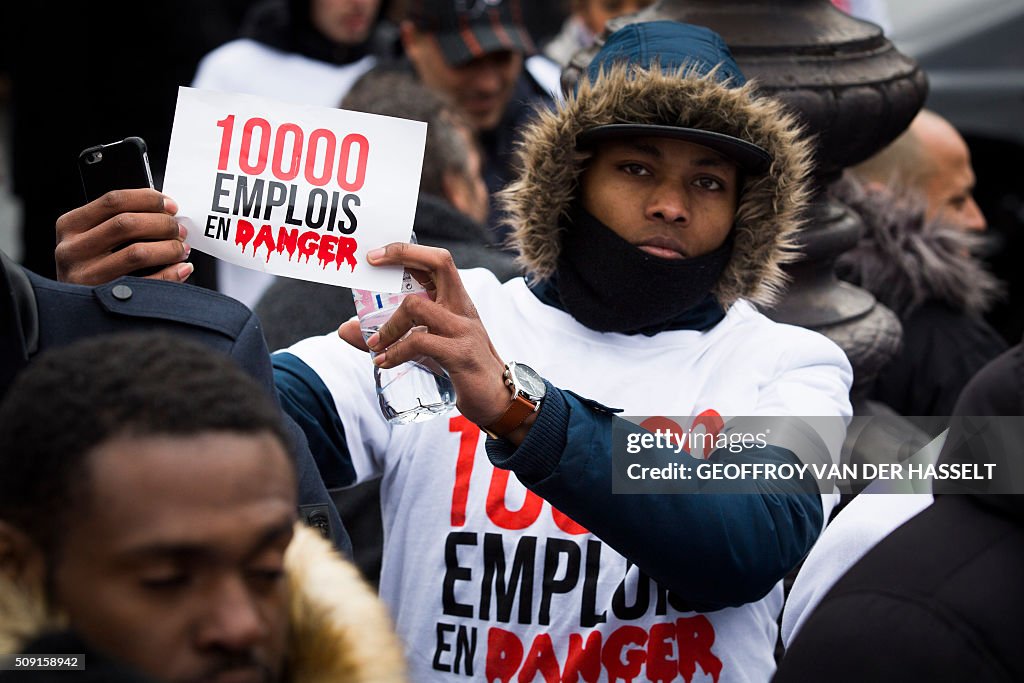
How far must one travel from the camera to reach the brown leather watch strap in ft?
8.06

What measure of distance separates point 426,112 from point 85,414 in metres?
2.84

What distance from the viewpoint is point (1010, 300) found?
6926 millimetres

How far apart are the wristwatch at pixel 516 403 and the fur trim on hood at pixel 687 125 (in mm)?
591

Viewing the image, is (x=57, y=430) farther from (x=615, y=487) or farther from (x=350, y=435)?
(x=350, y=435)

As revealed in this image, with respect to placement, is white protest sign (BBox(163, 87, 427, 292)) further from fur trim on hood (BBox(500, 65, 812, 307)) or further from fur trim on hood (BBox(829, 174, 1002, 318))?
fur trim on hood (BBox(829, 174, 1002, 318))

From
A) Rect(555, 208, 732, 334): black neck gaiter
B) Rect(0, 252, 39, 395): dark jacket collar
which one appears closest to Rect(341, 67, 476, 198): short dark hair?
Rect(555, 208, 732, 334): black neck gaiter

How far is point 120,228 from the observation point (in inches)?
94.7

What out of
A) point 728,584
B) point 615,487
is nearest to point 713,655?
point 728,584

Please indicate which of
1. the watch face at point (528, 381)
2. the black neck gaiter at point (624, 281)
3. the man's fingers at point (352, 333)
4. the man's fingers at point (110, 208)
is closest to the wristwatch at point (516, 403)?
the watch face at point (528, 381)

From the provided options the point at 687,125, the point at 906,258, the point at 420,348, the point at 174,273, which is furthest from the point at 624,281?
the point at 906,258

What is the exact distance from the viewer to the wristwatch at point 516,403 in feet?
8.07

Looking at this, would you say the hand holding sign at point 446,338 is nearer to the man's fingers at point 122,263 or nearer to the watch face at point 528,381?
the watch face at point 528,381

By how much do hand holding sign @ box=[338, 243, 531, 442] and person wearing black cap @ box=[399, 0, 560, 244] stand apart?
3.56 m

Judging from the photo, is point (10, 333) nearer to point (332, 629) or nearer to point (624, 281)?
point (332, 629)
